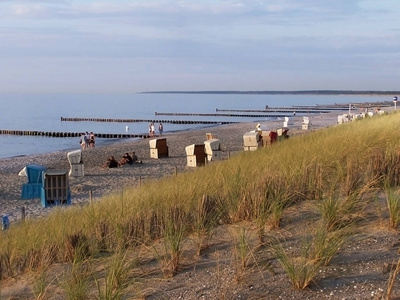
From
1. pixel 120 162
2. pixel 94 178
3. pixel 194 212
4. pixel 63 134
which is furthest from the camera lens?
pixel 63 134

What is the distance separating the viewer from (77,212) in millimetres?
7516

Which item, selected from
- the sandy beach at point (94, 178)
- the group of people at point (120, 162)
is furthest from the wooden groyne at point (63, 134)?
the group of people at point (120, 162)

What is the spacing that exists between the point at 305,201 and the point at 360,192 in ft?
2.21

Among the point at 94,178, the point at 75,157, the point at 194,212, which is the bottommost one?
the point at 94,178

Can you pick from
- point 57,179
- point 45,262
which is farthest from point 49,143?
point 45,262

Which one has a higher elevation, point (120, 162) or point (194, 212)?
point (194, 212)

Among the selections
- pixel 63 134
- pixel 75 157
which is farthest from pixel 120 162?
pixel 63 134

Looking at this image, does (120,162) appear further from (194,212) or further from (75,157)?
(194,212)

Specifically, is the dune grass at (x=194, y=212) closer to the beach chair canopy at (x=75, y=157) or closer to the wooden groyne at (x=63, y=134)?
the beach chair canopy at (x=75, y=157)

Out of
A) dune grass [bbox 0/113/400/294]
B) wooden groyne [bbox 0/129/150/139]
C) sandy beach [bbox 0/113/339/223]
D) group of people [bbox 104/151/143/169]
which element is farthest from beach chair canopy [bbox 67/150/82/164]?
wooden groyne [bbox 0/129/150/139]

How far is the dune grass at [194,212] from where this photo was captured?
547 cm

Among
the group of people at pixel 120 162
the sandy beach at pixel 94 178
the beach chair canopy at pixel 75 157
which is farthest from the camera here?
the group of people at pixel 120 162

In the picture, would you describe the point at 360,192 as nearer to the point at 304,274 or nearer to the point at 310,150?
the point at 304,274

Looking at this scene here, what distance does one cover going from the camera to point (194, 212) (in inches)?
239
